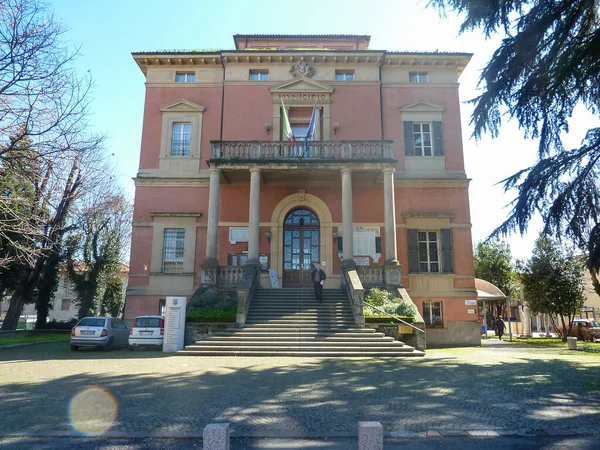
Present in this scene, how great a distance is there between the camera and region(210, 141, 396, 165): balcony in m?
18.2

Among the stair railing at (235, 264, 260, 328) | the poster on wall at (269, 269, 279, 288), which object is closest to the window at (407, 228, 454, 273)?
the poster on wall at (269, 269, 279, 288)

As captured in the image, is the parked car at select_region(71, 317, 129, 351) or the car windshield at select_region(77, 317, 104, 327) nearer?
the parked car at select_region(71, 317, 129, 351)

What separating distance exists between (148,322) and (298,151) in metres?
9.02

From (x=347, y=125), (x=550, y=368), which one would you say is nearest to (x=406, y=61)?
(x=347, y=125)

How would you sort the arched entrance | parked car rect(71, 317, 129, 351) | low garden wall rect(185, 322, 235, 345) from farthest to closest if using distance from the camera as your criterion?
1. the arched entrance
2. parked car rect(71, 317, 129, 351)
3. low garden wall rect(185, 322, 235, 345)

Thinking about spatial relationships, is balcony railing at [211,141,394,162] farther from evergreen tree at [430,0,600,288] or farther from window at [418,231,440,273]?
evergreen tree at [430,0,600,288]

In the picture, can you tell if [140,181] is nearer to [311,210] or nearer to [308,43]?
[311,210]

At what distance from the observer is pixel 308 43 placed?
24.6m

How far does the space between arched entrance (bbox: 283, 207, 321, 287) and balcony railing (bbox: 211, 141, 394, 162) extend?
3.04 meters

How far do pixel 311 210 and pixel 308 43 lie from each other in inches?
411

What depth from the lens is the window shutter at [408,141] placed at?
20.7 meters

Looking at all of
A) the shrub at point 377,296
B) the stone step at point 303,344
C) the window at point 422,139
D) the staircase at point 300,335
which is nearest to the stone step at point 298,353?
the staircase at point 300,335

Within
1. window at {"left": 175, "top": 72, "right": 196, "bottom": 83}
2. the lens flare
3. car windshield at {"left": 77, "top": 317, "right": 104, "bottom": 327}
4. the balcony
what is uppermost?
window at {"left": 175, "top": 72, "right": 196, "bottom": 83}

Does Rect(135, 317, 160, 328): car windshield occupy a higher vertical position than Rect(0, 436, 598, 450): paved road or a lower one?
higher
